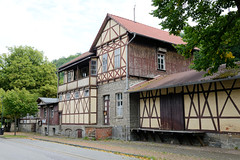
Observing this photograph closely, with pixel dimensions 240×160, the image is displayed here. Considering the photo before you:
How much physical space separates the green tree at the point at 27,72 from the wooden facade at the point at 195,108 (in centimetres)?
2727

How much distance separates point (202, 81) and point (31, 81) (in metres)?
34.4

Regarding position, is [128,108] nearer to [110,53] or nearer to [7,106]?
[110,53]

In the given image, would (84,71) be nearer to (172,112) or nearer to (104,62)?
(104,62)

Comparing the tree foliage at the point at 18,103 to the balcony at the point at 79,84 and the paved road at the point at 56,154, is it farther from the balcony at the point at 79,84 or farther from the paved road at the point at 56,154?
the paved road at the point at 56,154

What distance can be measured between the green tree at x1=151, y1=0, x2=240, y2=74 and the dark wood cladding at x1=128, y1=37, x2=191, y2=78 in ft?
27.4

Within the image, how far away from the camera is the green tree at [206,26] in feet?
31.3

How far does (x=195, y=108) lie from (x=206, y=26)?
18.0 feet

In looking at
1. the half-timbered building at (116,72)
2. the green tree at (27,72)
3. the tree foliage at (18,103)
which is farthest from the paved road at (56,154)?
the green tree at (27,72)

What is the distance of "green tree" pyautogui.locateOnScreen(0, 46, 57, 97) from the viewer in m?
40.3

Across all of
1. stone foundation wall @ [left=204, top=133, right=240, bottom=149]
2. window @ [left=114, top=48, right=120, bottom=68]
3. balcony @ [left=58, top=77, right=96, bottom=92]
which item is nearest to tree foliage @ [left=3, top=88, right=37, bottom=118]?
balcony @ [left=58, top=77, right=96, bottom=92]

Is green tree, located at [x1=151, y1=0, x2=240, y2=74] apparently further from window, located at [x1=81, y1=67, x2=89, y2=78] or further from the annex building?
window, located at [x1=81, y1=67, x2=89, y2=78]

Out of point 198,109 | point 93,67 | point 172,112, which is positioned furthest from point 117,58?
point 198,109

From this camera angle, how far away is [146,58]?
64.7 ft

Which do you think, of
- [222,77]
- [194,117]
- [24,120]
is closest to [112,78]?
[194,117]
